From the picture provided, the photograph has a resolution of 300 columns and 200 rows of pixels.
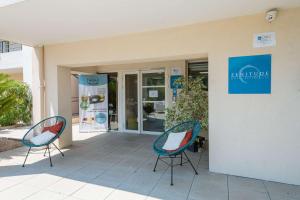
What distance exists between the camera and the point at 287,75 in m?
3.44

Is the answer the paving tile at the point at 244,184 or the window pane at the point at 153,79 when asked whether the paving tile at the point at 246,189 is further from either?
the window pane at the point at 153,79

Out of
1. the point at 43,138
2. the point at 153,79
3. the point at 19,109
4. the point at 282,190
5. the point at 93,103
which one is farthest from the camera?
the point at 19,109

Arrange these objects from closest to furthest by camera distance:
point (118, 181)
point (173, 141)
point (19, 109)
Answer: point (118, 181) < point (173, 141) < point (19, 109)

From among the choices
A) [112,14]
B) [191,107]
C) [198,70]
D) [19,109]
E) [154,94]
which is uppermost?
[112,14]

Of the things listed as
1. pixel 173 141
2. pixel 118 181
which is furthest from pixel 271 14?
pixel 118 181

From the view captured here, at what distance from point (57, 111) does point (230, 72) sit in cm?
447

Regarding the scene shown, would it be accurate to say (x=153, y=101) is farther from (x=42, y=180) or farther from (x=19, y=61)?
(x=19, y=61)

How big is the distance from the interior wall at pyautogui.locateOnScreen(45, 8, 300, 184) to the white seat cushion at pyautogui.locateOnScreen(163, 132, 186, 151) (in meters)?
0.60

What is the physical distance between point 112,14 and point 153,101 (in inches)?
162

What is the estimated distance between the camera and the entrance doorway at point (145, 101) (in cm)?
727

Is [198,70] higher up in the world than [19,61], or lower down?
lower down

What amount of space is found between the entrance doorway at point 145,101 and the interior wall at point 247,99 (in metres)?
2.83

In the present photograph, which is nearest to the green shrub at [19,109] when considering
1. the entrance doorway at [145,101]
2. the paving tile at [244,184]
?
the entrance doorway at [145,101]

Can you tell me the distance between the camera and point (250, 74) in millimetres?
3672
